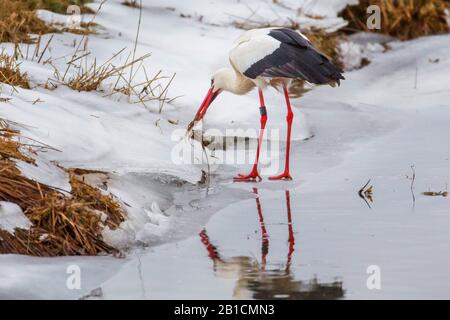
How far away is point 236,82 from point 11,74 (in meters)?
1.95

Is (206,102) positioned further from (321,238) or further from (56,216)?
(56,216)

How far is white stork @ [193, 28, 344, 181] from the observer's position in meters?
8.45

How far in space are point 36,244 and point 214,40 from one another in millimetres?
6651

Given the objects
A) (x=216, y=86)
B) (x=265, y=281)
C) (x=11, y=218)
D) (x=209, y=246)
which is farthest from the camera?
(x=216, y=86)

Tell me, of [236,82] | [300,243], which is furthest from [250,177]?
[300,243]

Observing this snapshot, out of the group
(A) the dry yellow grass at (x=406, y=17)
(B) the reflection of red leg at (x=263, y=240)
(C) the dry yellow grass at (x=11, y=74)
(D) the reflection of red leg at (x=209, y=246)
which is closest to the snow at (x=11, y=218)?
(D) the reflection of red leg at (x=209, y=246)

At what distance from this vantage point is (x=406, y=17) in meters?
15.3

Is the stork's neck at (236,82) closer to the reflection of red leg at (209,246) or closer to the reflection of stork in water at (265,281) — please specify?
the reflection of red leg at (209,246)

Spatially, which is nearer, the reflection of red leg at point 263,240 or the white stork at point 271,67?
the reflection of red leg at point 263,240

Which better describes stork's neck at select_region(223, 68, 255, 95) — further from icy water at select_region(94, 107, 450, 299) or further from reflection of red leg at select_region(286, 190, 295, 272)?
reflection of red leg at select_region(286, 190, 295, 272)

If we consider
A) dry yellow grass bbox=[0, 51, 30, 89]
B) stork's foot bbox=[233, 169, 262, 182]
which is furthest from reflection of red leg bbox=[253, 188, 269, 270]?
dry yellow grass bbox=[0, 51, 30, 89]

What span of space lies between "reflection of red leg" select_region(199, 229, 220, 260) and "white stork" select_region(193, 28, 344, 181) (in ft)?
5.50

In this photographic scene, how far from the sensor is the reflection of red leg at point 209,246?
629 centimetres
